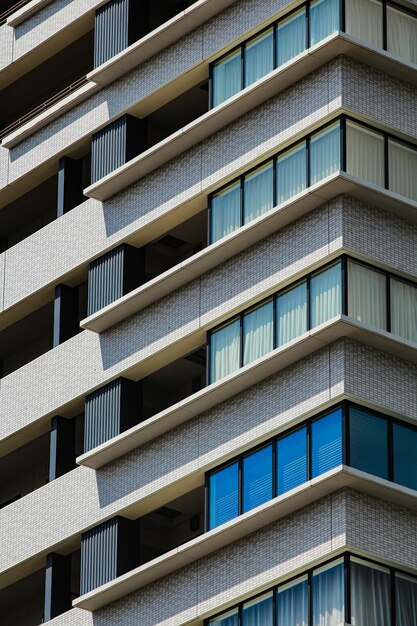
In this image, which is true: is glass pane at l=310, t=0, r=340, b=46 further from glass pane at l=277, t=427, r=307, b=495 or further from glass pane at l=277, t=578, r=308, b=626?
glass pane at l=277, t=578, r=308, b=626

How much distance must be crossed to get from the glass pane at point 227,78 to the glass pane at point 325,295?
7.42 meters

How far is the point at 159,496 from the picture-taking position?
200ft

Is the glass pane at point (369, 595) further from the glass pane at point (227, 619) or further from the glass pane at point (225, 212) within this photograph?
the glass pane at point (225, 212)

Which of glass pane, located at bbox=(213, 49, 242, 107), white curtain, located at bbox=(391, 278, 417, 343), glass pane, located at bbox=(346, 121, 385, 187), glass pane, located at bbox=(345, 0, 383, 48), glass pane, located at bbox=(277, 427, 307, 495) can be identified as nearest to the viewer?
glass pane, located at bbox=(277, 427, 307, 495)

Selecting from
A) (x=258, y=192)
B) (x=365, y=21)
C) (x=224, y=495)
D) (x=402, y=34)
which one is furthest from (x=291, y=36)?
(x=224, y=495)

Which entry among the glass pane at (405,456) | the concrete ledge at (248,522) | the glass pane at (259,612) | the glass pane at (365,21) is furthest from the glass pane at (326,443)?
the glass pane at (365,21)

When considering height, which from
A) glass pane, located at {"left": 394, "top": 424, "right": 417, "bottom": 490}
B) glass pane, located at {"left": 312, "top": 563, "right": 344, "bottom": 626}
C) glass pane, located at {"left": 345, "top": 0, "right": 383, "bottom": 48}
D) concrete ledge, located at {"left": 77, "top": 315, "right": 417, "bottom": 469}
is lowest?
glass pane, located at {"left": 312, "top": 563, "right": 344, "bottom": 626}

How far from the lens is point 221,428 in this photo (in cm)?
5925

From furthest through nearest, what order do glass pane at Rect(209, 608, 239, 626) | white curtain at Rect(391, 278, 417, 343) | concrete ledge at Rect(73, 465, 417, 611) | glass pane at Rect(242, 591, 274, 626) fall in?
white curtain at Rect(391, 278, 417, 343)
glass pane at Rect(209, 608, 239, 626)
glass pane at Rect(242, 591, 274, 626)
concrete ledge at Rect(73, 465, 417, 611)

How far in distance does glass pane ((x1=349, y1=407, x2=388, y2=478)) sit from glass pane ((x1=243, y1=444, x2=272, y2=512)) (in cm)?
269

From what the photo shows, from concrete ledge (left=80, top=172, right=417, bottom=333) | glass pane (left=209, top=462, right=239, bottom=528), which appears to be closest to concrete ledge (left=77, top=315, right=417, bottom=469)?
glass pane (left=209, top=462, right=239, bottom=528)

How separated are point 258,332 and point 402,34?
344 inches

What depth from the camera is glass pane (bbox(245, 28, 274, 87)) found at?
6238 centimetres

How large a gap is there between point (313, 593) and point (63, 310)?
15917 millimetres
